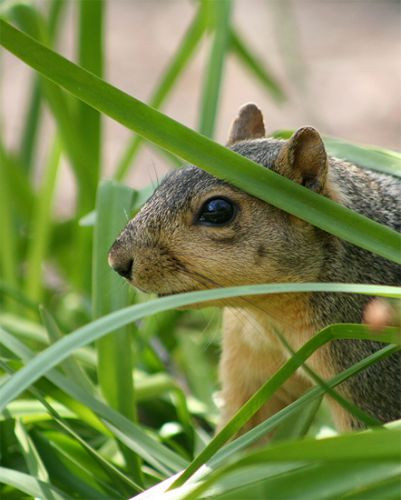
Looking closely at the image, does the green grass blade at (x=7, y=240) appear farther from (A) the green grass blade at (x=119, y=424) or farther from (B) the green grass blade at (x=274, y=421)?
(B) the green grass blade at (x=274, y=421)

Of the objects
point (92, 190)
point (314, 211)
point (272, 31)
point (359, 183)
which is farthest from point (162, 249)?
point (272, 31)

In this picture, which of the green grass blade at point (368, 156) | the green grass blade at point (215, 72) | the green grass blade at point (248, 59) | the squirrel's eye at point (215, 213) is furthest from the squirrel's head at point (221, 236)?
the green grass blade at point (248, 59)

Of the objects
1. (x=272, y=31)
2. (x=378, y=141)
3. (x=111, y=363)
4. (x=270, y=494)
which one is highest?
(x=272, y=31)

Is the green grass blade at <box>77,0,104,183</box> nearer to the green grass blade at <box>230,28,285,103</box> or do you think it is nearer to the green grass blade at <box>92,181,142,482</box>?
the green grass blade at <box>230,28,285,103</box>

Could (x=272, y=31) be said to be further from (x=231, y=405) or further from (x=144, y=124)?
(x=144, y=124)

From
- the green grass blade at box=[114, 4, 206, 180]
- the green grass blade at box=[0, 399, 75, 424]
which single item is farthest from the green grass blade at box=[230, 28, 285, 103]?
the green grass blade at box=[0, 399, 75, 424]

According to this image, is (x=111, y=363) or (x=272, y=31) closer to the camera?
(x=111, y=363)

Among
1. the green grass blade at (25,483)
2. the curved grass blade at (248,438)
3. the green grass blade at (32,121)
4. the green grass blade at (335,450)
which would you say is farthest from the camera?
the green grass blade at (32,121)
